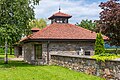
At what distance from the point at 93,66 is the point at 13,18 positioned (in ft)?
33.5

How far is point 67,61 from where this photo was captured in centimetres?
1894

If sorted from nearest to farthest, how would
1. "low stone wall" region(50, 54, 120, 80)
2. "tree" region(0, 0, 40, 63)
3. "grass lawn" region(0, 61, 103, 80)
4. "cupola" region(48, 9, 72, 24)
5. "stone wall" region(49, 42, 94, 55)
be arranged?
"low stone wall" region(50, 54, 120, 80), "grass lawn" region(0, 61, 103, 80), "tree" region(0, 0, 40, 63), "stone wall" region(49, 42, 94, 55), "cupola" region(48, 9, 72, 24)

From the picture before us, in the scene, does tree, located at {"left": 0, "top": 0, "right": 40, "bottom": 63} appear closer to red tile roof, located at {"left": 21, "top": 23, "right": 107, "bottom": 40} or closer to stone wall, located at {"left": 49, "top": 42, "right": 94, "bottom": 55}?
red tile roof, located at {"left": 21, "top": 23, "right": 107, "bottom": 40}

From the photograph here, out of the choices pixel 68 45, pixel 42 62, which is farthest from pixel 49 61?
pixel 68 45

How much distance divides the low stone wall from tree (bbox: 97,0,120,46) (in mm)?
5184

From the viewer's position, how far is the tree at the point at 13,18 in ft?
69.8

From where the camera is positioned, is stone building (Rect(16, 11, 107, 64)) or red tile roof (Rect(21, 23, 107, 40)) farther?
red tile roof (Rect(21, 23, 107, 40))

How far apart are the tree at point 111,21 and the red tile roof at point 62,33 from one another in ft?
7.89

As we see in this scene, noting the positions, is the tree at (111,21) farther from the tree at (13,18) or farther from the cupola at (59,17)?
the tree at (13,18)

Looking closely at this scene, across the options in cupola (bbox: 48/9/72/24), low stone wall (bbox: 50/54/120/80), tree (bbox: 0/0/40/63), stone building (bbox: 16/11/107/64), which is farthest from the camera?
cupola (bbox: 48/9/72/24)

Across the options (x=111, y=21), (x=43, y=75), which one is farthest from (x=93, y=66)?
(x=111, y=21)

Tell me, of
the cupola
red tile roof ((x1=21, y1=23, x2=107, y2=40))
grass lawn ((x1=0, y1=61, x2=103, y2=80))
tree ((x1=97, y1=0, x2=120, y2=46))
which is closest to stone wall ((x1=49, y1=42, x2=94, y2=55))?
red tile roof ((x1=21, y1=23, x2=107, y2=40))

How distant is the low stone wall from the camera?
39.5ft

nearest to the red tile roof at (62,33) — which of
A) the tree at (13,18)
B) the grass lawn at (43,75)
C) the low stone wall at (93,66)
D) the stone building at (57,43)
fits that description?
the stone building at (57,43)
